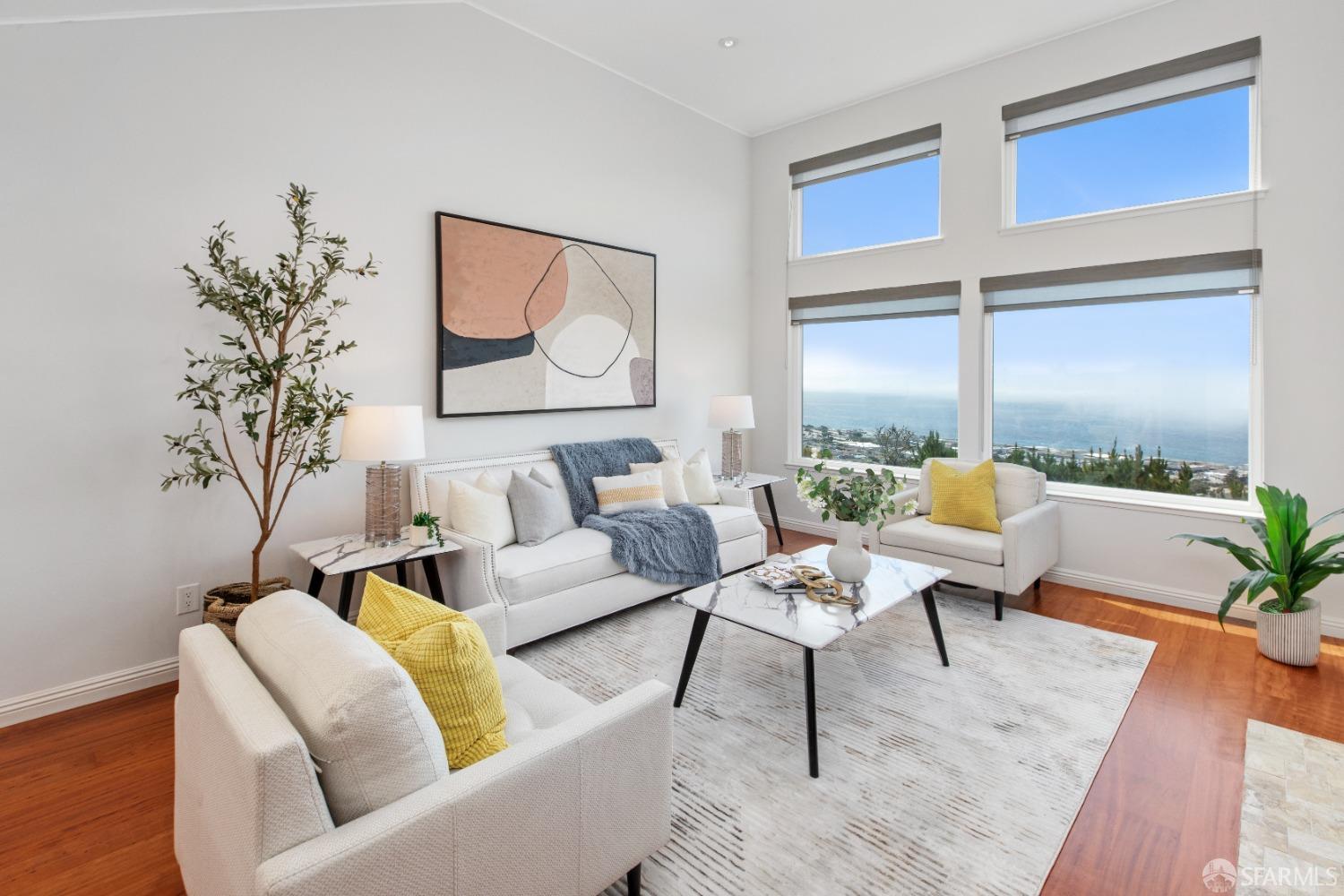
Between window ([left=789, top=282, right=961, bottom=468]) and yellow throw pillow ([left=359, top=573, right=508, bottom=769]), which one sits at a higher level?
window ([left=789, top=282, right=961, bottom=468])

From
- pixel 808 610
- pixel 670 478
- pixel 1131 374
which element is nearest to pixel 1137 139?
pixel 1131 374

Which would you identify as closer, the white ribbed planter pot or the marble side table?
the marble side table

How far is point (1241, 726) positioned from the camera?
241 cm

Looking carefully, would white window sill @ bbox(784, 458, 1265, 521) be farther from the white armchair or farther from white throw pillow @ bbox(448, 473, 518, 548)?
white throw pillow @ bbox(448, 473, 518, 548)

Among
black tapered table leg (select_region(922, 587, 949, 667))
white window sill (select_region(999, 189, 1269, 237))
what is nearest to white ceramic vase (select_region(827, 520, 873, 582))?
black tapered table leg (select_region(922, 587, 949, 667))

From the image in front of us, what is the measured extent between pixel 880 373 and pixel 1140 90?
7.50 ft

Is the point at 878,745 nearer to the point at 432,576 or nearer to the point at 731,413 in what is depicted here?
the point at 432,576

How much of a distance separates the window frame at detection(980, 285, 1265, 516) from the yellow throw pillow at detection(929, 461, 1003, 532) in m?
0.55

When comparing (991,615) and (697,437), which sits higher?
(697,437)

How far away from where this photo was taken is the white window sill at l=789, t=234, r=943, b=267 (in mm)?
4673

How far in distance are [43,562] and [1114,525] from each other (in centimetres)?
527

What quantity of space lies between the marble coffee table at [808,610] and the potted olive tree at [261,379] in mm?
1753

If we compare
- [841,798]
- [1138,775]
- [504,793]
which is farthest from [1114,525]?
[504,793]

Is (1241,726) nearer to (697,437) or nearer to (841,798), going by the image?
(841,798)
